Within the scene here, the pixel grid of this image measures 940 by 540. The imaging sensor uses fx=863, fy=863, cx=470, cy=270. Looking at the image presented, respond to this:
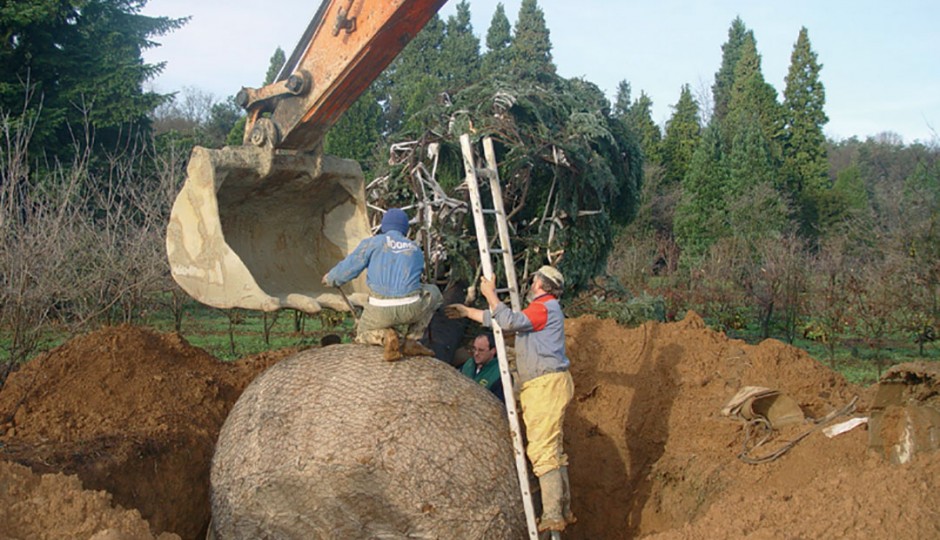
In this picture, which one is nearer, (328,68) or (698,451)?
(328,68)

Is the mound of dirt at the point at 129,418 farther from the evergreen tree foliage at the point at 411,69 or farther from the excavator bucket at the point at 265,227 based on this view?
the evergreen tree foliage at the point at 411,69

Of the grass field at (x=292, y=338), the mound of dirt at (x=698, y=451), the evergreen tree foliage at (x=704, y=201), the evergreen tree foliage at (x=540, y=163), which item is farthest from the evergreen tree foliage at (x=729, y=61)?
the mound of dirt at (x=698, y=451)

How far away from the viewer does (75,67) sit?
21.9 m

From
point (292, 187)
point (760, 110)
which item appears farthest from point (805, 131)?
point (292, 187)

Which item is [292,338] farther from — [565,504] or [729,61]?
[729,61]

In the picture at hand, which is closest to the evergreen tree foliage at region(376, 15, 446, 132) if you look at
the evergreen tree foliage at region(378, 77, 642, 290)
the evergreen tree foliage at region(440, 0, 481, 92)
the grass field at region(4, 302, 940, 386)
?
the evergreen tree foliage at region(440, 0, 481, 92)

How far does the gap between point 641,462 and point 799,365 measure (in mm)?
1828

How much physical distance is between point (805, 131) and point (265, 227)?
34.5 m

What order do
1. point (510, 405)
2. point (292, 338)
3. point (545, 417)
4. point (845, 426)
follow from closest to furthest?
point (510, 405)
point (545, 417)
point (845, 426)
point (292, 338)

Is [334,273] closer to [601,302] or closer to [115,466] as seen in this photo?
[115,466]

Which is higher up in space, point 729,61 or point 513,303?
point 729,61

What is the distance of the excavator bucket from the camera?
19.2 ft

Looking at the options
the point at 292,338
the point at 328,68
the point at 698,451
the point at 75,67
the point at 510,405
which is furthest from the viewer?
the point at 75,67

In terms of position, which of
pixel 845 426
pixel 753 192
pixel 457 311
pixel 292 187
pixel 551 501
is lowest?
pixel 551 501
